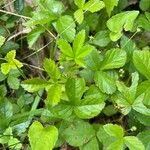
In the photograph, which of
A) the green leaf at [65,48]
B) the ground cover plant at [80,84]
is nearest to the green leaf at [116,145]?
the ground cover plant at [80,84]

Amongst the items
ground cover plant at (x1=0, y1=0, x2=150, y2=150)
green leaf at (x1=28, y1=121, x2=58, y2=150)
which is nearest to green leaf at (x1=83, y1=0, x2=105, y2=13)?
ground cover plant at (x1=0, y1=0, x2=150, y2=150)

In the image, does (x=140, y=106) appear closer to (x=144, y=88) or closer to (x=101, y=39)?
(x=144, y=88)

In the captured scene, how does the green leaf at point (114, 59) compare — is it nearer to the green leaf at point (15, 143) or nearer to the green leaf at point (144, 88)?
Result: the green leaf at point (144, 88)

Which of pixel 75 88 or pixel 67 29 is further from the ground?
pixel 67 29

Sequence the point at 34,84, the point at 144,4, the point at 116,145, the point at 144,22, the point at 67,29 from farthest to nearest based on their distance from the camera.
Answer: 1. the point at 144,4
2. the point at 144,22
3. the point at 67,29
4. the point at 34,84
5. the point at 116,145

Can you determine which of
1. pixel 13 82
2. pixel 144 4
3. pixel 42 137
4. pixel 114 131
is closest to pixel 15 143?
pixel 42 137

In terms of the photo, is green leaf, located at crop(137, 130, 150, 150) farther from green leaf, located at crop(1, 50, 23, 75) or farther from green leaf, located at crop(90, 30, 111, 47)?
green leaf, located at crop(1, 50, 23, 75)

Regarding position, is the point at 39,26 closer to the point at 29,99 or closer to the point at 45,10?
the point at 45,10
